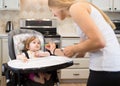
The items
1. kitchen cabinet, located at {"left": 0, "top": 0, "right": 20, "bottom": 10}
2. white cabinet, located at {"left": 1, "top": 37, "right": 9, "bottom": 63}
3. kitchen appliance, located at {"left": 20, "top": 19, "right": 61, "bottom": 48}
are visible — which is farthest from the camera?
kitchen appliance, located at {"left": 20, "top": 19, "right": 61, "bottom": 48}

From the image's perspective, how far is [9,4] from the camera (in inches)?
173

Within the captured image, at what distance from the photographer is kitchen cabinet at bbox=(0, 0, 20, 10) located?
437 cm

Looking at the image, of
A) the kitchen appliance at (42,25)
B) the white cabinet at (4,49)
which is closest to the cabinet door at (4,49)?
the white cabinet at (4,49)

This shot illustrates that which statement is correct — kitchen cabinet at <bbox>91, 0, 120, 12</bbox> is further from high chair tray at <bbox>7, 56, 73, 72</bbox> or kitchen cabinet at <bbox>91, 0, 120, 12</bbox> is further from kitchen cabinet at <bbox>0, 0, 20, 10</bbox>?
high chair tray at <bbox>7, 56, 73, 72</bbox>

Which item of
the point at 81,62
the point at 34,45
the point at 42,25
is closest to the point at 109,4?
the point at 81,62

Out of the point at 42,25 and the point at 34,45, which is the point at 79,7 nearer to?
the point at 34,45

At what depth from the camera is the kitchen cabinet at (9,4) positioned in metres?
4.37

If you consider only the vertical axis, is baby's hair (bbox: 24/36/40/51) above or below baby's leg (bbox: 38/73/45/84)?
above

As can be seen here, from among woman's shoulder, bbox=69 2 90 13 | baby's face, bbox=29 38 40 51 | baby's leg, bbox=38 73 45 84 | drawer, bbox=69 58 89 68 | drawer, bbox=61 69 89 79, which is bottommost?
drawer, bbox=61 69 89 79

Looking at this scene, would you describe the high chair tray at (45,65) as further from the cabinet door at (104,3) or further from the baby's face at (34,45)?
the cabinet door at (104,3)

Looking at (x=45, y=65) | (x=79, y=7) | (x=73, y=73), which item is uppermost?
(x=79, y=7)


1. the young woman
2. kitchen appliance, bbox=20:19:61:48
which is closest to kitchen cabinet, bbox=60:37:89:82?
kitchen appliance, bbox=20:19:61:48

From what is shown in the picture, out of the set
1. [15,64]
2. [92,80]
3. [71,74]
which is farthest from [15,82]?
[71,74]

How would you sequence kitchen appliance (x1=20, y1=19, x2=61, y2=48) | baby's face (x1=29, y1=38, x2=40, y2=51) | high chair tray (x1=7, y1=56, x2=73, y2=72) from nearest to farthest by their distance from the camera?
high chair tray (x1=7, y1=56, x2=73, y2=72) < baby's face (x1=29, y1=38, x2=40, y2=51) < kitchen appliance (x1=20, y1=19, x2=61, y2=48)
